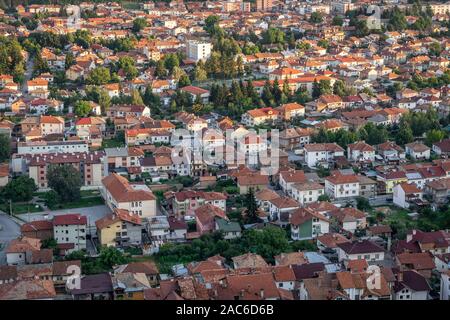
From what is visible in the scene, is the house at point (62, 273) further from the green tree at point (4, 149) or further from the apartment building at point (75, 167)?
the green tree at point (4, 149)

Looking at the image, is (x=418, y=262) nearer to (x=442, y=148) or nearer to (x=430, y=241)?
(x=430, y=241)

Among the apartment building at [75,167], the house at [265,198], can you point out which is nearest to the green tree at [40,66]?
the apartment building at [75,167]

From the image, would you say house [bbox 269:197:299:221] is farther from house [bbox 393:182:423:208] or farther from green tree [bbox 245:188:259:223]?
house [bbox 393:182:423:208]

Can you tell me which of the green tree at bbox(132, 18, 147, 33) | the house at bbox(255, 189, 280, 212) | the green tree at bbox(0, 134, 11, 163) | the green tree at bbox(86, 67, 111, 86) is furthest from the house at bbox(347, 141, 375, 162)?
the green tree at bbox(132, 18, 147, 33)

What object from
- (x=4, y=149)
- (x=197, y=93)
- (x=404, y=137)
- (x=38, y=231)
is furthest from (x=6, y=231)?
(x=197, y=93)
